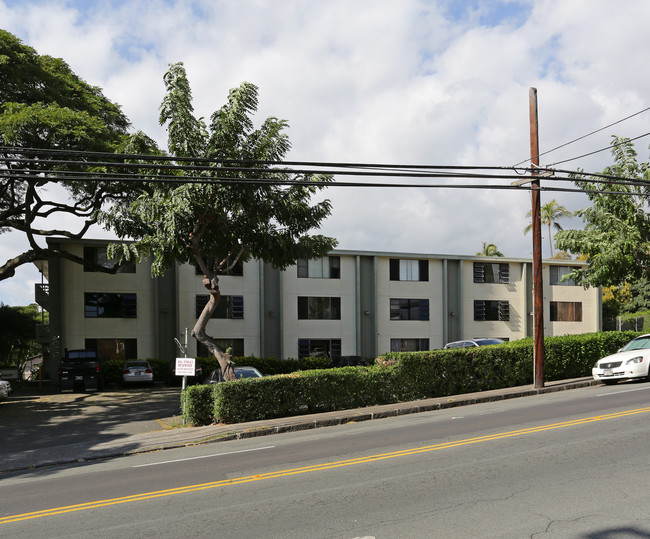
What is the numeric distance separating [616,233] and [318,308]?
1800 centimetres

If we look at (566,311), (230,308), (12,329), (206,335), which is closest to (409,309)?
(230,308)

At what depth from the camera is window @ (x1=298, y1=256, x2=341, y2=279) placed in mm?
36219

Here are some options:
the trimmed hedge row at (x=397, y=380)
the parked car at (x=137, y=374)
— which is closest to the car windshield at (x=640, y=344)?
the trimmed hedge row at (x=397, y=380)

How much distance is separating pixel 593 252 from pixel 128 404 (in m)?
18.8

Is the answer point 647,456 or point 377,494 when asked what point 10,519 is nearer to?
point 377,494

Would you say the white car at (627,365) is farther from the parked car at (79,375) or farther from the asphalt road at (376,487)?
the parked car at (79,375)

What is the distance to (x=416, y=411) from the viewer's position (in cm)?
1695

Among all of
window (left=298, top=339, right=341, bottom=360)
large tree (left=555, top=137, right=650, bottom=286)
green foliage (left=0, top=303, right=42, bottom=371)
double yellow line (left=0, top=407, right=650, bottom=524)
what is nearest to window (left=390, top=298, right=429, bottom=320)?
window (left=298, top=339, right=341, bottom=360)

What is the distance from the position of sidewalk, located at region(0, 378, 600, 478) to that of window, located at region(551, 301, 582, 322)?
25.8 m

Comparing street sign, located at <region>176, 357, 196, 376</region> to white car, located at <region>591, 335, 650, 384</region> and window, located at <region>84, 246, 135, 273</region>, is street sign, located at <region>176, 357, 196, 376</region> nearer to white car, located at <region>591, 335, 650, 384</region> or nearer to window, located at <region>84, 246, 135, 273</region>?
white car, located at <region>591, 335, 650, 384</region>

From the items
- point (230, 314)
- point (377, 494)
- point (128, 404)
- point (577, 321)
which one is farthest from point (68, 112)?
point (577, 321)

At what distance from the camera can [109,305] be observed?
3300cm

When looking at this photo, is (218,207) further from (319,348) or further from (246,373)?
(319,348)

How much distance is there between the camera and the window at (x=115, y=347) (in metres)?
32.8
